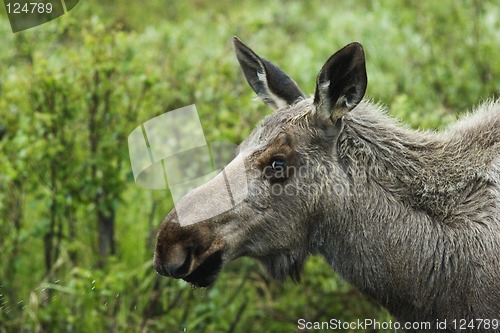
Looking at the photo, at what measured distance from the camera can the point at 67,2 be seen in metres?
7.64

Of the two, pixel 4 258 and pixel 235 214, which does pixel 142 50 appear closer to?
pixel 4 258

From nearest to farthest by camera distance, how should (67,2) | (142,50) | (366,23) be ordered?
(67,2) < (142,50) < (366,23)

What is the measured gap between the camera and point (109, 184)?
7191 millimetres

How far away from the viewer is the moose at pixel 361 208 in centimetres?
470

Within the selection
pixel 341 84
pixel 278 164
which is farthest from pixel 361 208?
pixel 341 84

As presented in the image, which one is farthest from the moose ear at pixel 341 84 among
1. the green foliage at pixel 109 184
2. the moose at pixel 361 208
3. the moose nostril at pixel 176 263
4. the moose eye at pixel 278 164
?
the green foliage at pixel 109 184

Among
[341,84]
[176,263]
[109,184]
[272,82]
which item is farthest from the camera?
[109,184]

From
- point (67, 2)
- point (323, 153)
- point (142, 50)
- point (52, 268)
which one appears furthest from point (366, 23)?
point (323, 153)

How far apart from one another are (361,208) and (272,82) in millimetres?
1010

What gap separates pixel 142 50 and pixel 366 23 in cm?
336

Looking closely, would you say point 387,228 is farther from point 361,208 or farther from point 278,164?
point 278,164

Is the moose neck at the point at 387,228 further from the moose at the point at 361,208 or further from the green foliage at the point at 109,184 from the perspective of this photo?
the green foliage at the point at 109,184

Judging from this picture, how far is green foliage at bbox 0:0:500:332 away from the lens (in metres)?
6.91

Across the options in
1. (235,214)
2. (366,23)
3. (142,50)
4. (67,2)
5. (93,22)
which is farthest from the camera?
(366,23)
